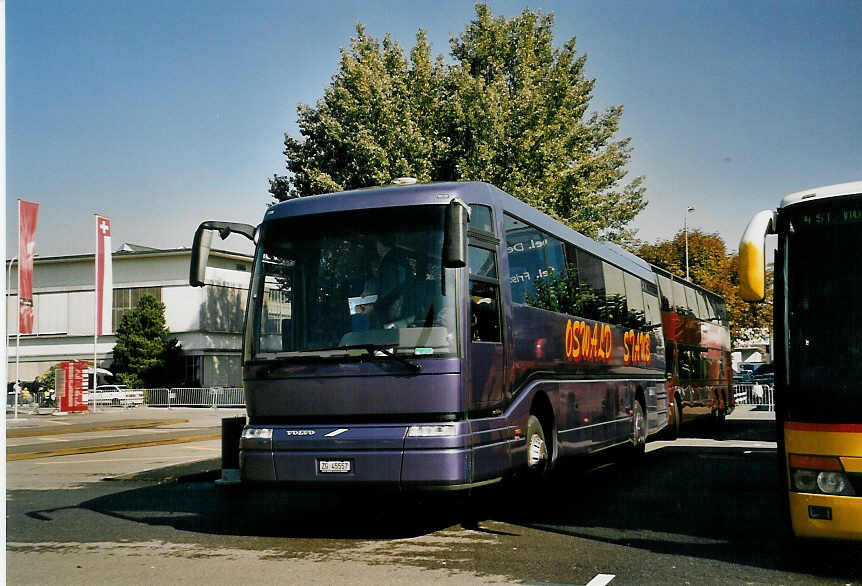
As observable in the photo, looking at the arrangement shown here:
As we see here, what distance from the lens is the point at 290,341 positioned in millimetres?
9352

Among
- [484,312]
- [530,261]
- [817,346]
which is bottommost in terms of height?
[817,346]

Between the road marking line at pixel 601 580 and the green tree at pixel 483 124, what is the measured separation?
23.9 m

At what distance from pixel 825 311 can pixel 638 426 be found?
9.32 meters

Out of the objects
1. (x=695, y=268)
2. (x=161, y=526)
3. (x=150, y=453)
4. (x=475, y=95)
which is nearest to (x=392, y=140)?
(x=475, y=95)

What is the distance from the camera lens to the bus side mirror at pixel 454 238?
8.46 meters

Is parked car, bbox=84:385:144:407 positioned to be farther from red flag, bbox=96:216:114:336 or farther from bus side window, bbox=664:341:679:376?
bus side window, bbox=664:341:679:376

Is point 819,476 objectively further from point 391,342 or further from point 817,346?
point 391,342

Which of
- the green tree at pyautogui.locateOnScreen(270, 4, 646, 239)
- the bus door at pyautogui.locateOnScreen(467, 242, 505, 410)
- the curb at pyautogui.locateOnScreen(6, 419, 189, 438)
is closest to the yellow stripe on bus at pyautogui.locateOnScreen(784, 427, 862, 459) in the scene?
the bus door at pyautogui.locateOnScreen(467, 242, 505, 410)

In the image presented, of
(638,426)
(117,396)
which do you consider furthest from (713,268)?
(638,426)

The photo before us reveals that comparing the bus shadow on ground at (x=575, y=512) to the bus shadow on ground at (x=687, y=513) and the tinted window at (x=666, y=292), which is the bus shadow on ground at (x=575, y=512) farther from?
the tinted window at (x=666, y=292)

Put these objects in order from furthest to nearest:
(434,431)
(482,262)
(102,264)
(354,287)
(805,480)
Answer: (102,264), (482,262), (354,287), (434,431), (805,480)

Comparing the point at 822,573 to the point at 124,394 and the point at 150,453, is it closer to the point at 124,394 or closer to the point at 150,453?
the point at 150,453

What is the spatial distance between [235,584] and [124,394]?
153 ft

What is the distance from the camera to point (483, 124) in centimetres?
3111
